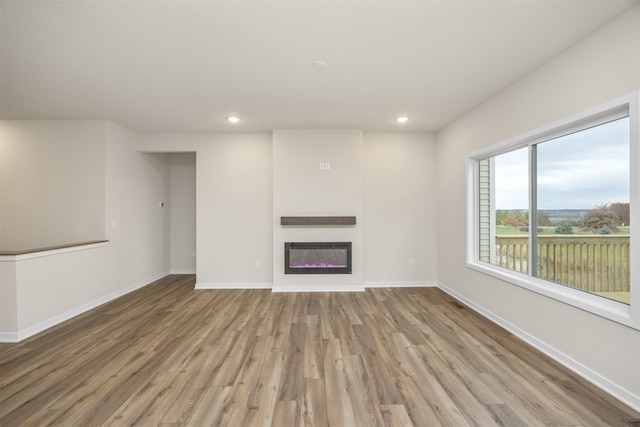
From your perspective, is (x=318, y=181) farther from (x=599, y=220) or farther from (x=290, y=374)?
(x=599, y=220)

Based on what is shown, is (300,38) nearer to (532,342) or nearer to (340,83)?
(340,83)

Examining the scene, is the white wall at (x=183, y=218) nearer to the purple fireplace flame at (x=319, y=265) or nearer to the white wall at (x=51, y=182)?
the white wall at (x=51, y=182)

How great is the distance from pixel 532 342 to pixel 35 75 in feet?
17.7

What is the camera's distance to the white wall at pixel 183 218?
5258mm

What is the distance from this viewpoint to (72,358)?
2.26 m

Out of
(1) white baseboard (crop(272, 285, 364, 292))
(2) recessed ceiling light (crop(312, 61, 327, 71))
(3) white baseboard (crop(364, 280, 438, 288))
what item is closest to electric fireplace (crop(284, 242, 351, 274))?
(1) white baseboard (crop(272, 285, 364, 292))

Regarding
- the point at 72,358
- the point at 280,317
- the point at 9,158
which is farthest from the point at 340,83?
the point at 9,158

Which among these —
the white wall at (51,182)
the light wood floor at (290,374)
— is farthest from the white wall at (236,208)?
the white wall at (51,182)

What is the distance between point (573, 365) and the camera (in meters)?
2.03

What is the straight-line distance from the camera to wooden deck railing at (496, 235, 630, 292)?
1904mm

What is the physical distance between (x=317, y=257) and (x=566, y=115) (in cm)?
328

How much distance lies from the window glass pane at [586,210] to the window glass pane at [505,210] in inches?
8.7

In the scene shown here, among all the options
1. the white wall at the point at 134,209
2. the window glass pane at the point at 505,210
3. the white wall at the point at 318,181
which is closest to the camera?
the window glass pane at the point at 505,210

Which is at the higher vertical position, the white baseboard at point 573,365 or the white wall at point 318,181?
the white wall at point 318,181
